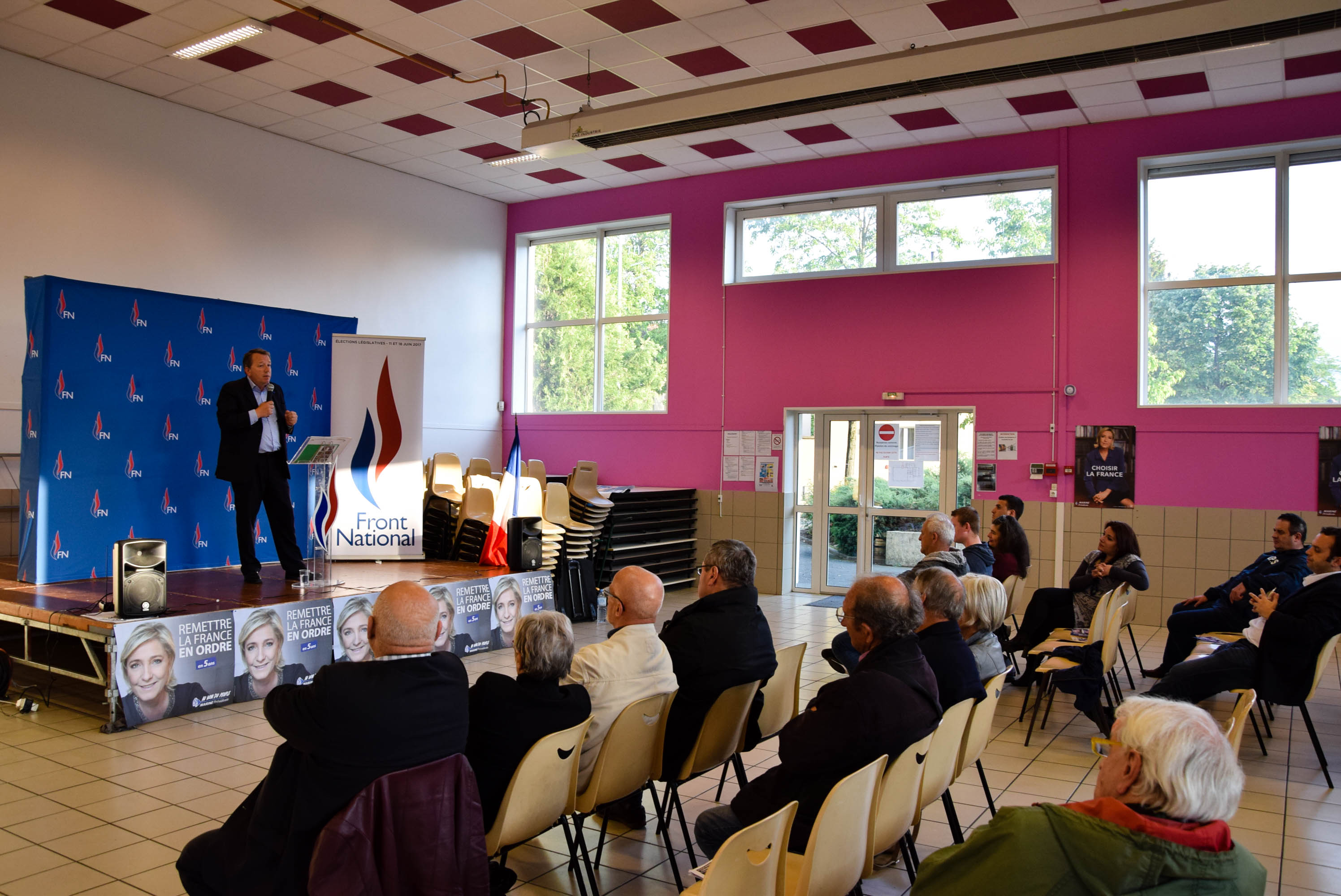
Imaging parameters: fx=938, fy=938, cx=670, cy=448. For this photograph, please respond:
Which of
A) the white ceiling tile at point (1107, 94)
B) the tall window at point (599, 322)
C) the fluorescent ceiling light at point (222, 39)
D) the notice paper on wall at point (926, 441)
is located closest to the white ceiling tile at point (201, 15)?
the fluorescent ceiling light at point (222, 39)

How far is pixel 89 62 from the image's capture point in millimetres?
7590

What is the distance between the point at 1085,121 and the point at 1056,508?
353 centimetres

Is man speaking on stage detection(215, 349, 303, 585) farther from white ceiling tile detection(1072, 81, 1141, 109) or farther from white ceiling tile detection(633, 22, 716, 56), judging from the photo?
white ceiling tile detection(1072, 81, 1141, 109)

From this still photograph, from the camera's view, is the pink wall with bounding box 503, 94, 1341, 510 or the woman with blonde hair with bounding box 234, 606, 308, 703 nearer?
the woman with blonde hair with bounding box 234, 606, 308, 703

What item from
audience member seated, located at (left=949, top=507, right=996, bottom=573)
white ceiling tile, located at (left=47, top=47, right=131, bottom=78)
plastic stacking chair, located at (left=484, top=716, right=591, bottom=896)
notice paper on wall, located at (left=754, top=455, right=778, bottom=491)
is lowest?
plastic stacking chair, located at (left=484, top=716, right=591, bottom=896)

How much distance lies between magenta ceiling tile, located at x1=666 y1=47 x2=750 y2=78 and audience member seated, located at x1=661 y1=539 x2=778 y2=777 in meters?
5.06

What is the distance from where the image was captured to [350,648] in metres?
5.93

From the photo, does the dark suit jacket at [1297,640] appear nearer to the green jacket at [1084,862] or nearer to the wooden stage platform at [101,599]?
the green jacket at [1084,862]

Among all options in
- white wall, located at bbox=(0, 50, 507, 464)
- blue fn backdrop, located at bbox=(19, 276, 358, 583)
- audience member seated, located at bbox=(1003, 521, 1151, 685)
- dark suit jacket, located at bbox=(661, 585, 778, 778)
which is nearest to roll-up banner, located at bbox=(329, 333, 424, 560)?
blue fn backdrop, located at bbox=(19, 276, 358, 583)

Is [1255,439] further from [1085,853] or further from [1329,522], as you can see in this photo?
[1085,853]

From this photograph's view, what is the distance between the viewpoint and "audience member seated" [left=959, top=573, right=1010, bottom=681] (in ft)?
13.8

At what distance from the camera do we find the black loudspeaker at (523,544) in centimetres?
728

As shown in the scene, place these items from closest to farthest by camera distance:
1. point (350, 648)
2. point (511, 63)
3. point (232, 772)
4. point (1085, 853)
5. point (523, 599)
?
point (1085, 853) → point (232, 772) → point (350, 648) → point (523, 599) → point (511, 63)

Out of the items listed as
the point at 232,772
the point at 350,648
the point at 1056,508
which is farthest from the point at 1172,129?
the point at 232,772
